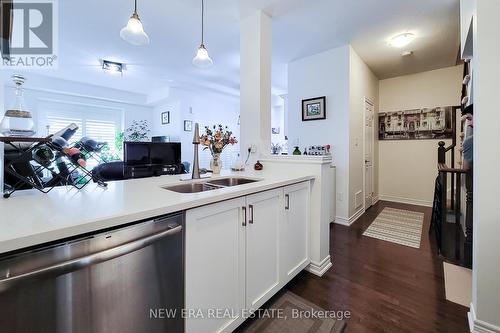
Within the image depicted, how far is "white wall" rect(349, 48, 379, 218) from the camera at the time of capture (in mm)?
3336

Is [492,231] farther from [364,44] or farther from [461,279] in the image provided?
[364,44]

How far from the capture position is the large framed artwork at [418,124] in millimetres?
4035

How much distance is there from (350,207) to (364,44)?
238cm

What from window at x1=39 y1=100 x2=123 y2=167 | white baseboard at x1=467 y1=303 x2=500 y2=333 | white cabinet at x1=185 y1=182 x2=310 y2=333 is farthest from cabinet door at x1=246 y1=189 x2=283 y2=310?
window at x1=39 y1=100 x2=123 y2=167

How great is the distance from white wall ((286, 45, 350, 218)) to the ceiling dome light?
1.91 feet

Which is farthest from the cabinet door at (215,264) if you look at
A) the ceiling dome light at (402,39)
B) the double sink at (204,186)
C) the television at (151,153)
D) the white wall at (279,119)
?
the white wall at (279,119)

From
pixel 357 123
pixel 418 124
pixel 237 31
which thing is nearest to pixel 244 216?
pixel 237 31

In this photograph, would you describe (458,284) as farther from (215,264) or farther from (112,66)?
(112,66)

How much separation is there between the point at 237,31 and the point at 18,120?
2.58m

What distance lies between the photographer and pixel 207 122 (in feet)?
20.3

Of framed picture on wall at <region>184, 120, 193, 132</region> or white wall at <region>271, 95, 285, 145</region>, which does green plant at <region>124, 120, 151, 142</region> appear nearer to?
framed picture on wall at <region>184, 120, 193, 132</region>

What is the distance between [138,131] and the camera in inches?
246

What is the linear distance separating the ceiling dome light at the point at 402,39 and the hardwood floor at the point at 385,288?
2.59 meters

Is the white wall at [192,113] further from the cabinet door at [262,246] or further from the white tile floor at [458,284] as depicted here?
the white tile floor at [458,284]
